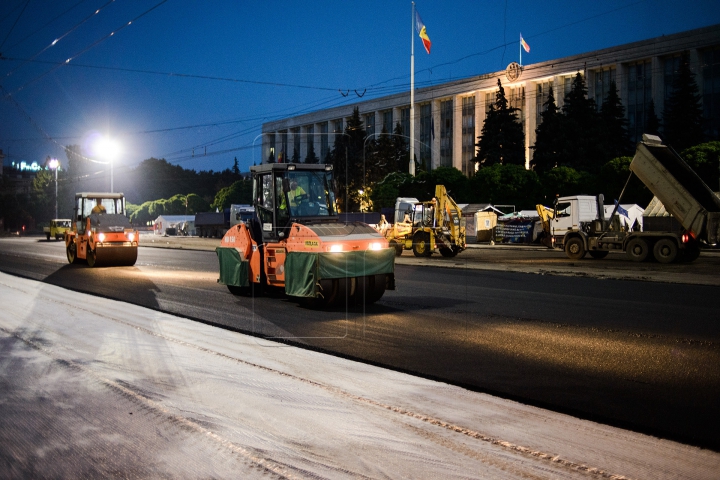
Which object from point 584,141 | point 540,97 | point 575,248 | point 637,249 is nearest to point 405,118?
point 540,97

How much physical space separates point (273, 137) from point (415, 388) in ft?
400

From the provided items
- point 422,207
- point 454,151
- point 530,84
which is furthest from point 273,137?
point 422,207

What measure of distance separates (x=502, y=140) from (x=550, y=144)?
7.27 metres

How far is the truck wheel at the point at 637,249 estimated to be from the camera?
25.8 m

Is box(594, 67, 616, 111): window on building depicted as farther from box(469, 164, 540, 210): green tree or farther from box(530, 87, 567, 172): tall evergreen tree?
box(469, 164, 540, 210): green tree

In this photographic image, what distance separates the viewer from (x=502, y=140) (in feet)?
227

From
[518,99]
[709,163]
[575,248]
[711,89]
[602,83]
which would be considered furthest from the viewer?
[518,99]

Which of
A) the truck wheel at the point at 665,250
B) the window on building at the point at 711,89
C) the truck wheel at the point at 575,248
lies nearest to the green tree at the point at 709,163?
the window on building at the point at 711,89

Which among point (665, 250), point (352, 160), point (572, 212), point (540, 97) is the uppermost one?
point (540, 97)

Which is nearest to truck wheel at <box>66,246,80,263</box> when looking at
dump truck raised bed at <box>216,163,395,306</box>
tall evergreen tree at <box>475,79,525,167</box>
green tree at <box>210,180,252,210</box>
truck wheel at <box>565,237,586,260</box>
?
dump truck raised bed at <box>216,163,395,306</box>

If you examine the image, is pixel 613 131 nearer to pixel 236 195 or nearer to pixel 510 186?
pixel 510 186

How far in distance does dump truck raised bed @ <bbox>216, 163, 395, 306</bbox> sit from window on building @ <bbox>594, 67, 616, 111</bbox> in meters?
67.0

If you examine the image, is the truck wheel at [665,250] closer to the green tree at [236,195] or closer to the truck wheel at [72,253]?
the truck wheel at [72,253]

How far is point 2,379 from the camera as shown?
7238mm
